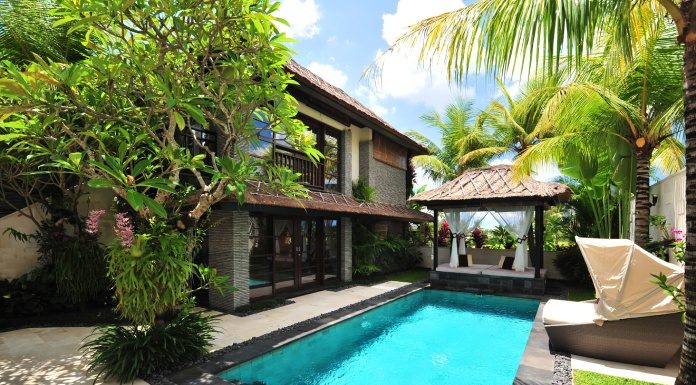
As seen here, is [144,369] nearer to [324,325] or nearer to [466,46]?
[324,325]

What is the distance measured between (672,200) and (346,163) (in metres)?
9.13

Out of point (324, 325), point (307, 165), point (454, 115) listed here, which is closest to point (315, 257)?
point (307, 165)

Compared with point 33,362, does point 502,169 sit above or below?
above

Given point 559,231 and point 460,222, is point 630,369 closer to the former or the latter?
point 460,222

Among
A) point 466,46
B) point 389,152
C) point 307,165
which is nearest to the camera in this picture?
point 466,46

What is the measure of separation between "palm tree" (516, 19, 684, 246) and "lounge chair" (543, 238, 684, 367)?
2839 mm

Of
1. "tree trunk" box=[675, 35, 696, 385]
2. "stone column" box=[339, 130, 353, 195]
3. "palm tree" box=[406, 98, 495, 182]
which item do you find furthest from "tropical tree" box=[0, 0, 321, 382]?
"palm tree" box=[406, 98, 495, 182]

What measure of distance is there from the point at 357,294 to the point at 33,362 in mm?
7516

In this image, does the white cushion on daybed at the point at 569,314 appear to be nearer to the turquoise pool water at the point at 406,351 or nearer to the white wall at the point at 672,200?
the turquoise pool water at the point at 406,351

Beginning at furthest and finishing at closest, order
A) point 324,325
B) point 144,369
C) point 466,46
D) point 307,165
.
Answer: point 307,165, point 324,325, point 144,369, point 466,46

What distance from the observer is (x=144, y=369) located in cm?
488

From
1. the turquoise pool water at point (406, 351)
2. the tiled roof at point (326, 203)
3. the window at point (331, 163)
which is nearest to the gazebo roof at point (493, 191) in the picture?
the tiled roof at point (326, 203)

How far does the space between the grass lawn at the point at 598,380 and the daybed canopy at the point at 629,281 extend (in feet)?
3.26

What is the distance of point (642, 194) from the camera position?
764cm
